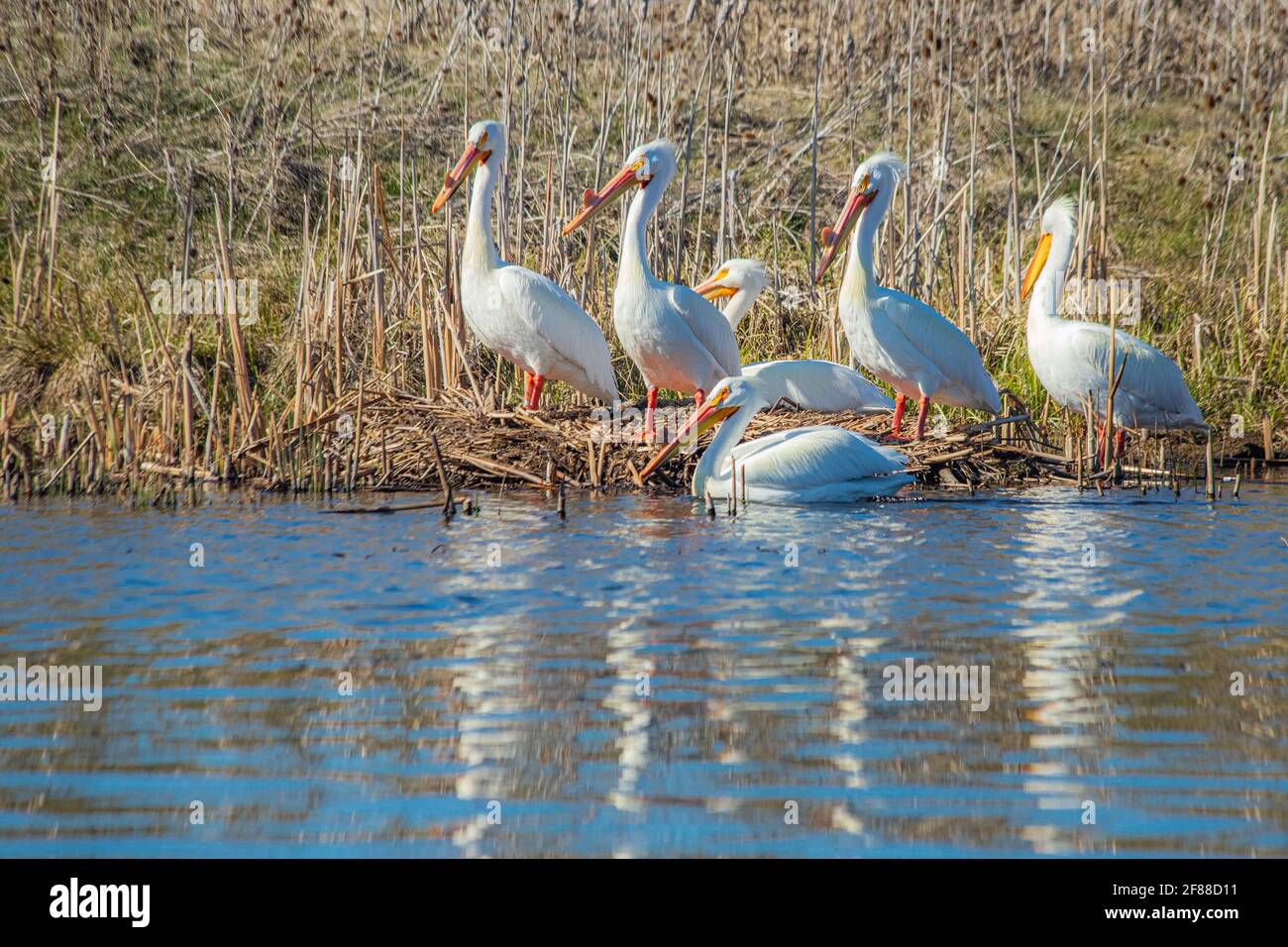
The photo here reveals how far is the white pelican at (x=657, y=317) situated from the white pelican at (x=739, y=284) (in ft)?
2.18

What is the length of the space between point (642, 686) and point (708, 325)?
16.9ft

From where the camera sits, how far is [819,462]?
8812mm

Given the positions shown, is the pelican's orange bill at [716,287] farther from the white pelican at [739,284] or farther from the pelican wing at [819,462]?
the pelican wing at [819,462]

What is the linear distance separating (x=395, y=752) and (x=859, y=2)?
17869 millimetres

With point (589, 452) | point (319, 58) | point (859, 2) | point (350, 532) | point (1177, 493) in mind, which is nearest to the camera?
point (350, 532)

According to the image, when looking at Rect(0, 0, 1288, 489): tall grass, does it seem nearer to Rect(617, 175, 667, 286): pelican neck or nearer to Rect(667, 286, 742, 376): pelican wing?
Rect(617, 175, 667, 286): pelican neck

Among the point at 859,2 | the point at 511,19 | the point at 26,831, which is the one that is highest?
the point at 859,2

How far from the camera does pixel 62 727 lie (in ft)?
15.0

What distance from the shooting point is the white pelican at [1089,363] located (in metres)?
9.72

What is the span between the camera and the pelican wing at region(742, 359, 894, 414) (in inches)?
396

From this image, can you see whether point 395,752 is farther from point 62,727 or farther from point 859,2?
point 859,2

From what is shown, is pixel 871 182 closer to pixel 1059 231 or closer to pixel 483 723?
pixel 1059 231

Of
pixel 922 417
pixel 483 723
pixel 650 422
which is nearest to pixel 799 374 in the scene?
pixel 922 417
